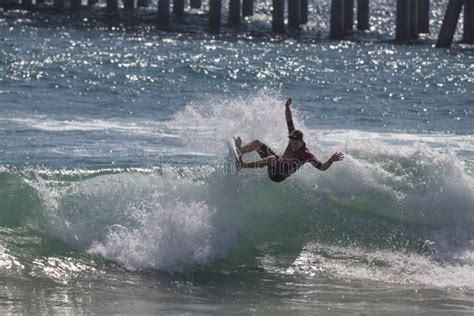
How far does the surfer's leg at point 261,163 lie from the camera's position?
1441cm

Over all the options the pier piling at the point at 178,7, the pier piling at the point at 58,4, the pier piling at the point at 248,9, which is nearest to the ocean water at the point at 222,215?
the pier piling at the point at 178,7

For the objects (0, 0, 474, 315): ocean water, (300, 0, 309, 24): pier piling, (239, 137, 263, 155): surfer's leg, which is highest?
(239, 137, 263, 155): surfer's leg

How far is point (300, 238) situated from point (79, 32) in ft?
85.4

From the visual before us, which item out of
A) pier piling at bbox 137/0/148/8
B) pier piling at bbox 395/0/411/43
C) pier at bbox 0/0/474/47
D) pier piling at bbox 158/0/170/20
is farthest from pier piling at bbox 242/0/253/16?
pier piling at bbox 395/0/411/43

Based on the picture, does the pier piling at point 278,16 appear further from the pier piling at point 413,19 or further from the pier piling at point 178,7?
the pier piling at point 178,7

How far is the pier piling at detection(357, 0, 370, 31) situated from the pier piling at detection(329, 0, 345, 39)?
2762mm

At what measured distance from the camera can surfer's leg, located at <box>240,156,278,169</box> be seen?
567 inches

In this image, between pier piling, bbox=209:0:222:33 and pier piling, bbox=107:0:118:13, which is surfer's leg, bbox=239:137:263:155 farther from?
pier piling, bbox=107:0:118:13

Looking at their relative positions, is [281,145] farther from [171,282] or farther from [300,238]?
[171,282]

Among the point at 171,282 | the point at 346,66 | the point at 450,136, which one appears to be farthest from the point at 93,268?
the point at 346,66

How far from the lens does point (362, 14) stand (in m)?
43.0

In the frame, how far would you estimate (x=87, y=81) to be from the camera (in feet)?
92.7

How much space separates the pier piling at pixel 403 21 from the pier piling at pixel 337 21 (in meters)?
1.78

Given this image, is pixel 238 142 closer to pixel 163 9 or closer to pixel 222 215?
pixel 222 215
